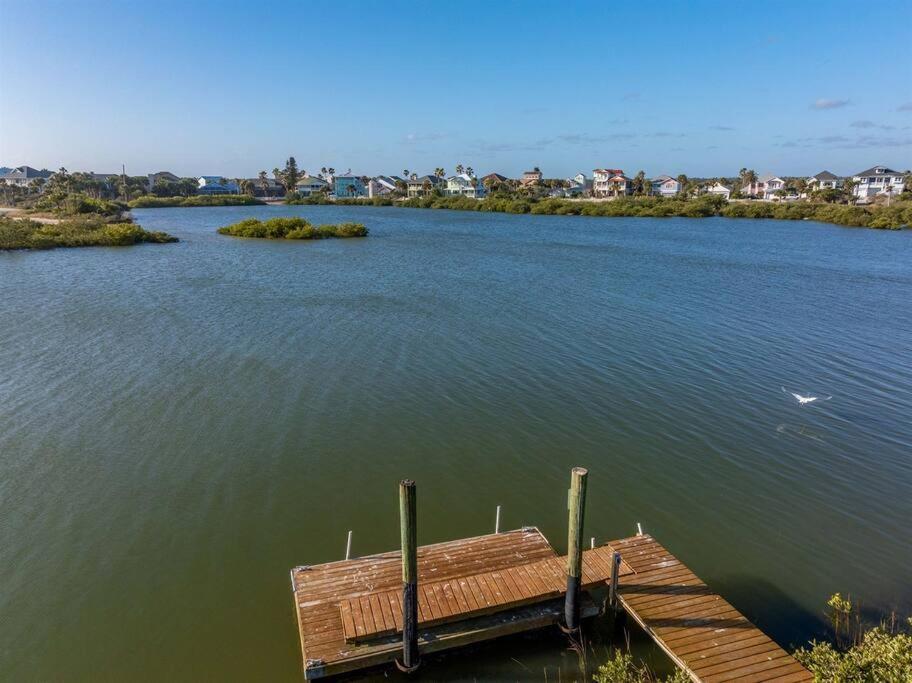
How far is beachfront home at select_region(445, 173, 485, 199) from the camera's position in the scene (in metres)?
152

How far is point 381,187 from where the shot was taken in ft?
575

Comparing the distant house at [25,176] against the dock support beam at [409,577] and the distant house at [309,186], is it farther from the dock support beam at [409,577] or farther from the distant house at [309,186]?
the dock support beam at [409,577]

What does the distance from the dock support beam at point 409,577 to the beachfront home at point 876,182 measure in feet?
504

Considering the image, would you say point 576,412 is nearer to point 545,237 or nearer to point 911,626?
point 911,626

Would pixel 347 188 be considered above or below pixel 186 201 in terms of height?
above

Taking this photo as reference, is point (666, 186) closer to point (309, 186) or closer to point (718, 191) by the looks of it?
point (718, 191)

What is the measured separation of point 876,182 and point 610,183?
6197 cm

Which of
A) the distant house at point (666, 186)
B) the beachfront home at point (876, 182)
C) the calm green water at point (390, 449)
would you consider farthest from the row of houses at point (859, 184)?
the calm green water at point (390, 449)

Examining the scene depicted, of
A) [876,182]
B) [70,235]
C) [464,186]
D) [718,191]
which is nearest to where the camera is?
[70,235]

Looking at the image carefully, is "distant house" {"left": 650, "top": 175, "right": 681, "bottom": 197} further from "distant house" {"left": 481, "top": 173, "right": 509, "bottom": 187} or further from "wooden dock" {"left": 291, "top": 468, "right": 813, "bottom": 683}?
"wooden dock" {"left": 291, "top": 468, "right": 813, "bottom": 683}

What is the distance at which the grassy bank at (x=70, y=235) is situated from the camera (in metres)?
49.5

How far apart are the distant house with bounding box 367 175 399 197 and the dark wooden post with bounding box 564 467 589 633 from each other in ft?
552

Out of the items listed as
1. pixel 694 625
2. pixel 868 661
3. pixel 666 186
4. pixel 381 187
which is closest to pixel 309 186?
pixel 381 187

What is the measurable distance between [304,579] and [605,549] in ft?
18.7
